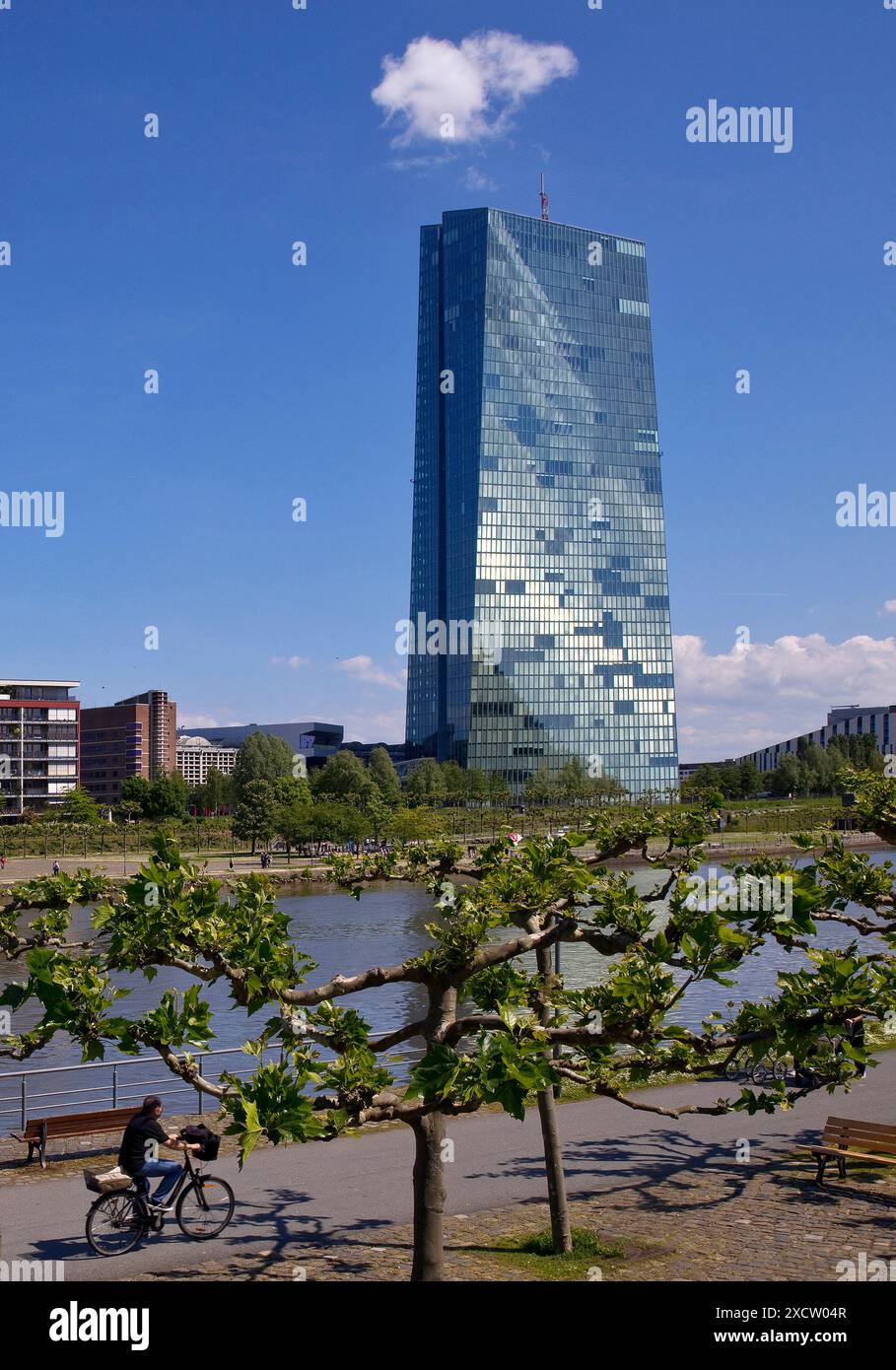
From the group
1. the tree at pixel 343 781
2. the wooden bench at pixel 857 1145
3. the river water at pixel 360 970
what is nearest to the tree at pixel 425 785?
the tree at pixel 343 781

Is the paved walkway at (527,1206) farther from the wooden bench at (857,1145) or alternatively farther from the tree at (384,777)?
the tree at (384,777)

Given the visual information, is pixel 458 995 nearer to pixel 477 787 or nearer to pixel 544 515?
pixel 477 787

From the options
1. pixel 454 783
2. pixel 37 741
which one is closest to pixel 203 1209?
pixel 454 783

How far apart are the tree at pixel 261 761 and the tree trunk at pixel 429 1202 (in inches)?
4526

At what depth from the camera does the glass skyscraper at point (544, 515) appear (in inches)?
7283

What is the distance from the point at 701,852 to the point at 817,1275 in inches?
197

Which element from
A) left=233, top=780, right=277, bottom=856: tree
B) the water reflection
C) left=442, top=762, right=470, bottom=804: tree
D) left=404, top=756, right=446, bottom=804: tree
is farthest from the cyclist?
left=442, top=762, right=470, bottom=804: tree

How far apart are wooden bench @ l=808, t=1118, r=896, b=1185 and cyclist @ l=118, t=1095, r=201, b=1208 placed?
9392mm

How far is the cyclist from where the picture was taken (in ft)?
48.3

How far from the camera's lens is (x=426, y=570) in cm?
19862

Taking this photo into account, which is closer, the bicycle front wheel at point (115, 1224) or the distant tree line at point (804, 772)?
the bicycle front wheel at point (115, 1224)

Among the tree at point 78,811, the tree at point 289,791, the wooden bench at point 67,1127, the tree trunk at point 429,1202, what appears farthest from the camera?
the tree at point 289,791
